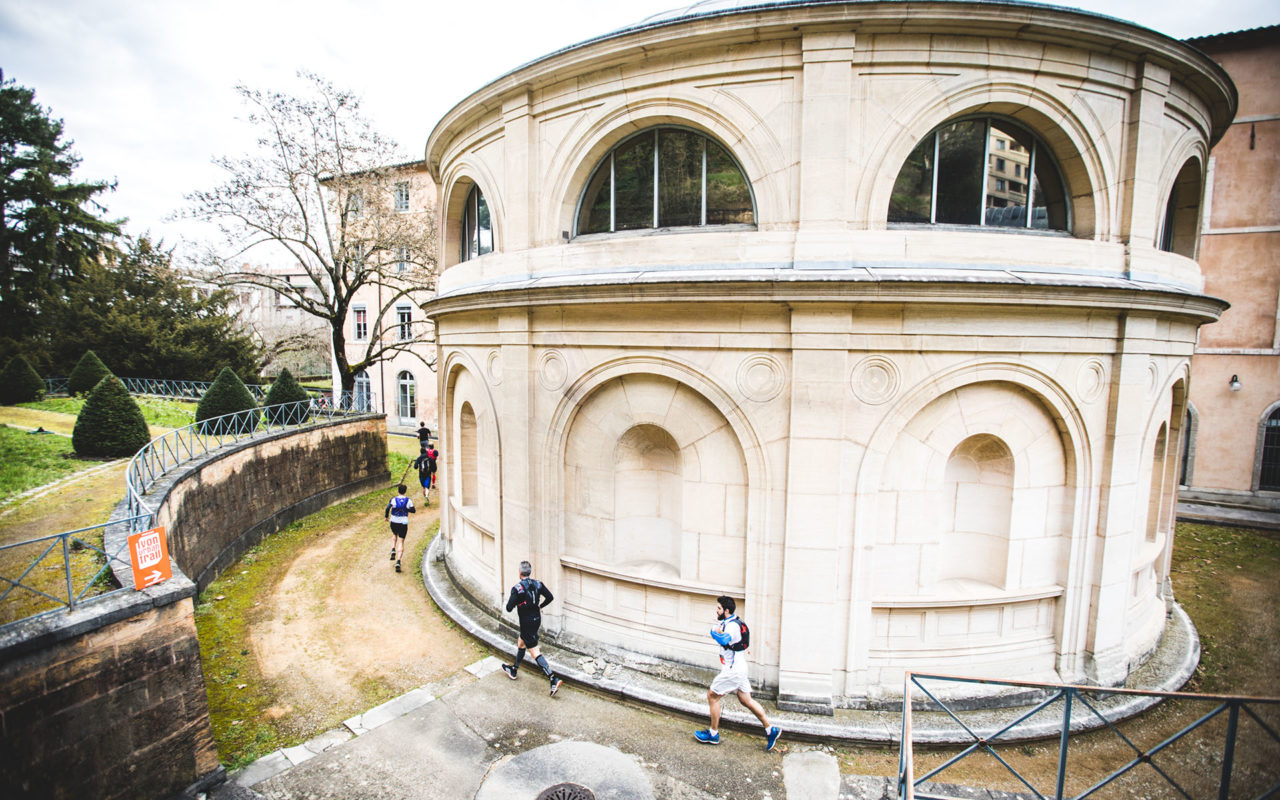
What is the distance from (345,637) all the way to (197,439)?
9.85 m

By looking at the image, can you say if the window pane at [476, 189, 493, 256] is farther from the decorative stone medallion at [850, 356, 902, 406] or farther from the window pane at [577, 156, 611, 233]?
the decorative stone medallion at [850, 356, 902, 406]

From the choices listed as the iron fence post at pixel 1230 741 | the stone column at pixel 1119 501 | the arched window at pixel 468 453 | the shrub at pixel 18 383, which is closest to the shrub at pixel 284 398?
the arched window at pixel 468 453

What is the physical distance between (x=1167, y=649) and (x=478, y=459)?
42.6 feet

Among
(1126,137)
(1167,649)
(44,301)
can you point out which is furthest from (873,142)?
(44,301)

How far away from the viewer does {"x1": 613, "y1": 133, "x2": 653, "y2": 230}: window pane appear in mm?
8883

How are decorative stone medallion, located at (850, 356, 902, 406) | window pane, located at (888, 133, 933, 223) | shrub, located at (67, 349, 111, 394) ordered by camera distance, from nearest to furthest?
1. decorative stone medallion, located at (850, 356, 902, 406)
2. window pane, located at (888, 133, 933, 223)
3. shrub, located at (67, 349, 111, 394)

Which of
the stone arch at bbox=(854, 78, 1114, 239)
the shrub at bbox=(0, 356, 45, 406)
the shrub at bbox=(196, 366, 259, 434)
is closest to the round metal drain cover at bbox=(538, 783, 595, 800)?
the stone arch at bbox=(854, 78, 1114, 239)

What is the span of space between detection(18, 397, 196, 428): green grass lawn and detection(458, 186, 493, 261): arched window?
14689mm

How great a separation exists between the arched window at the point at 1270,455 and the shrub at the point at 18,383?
4552 cm

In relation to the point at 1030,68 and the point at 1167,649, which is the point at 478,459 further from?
the point at 1167,649

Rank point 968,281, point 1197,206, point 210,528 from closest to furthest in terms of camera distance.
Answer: point 968,281, point 1197,206, point 210,528

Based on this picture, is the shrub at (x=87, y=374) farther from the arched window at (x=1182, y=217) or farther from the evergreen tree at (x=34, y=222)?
the arched window at (x=1182, y=217)

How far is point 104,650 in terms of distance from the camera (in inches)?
239

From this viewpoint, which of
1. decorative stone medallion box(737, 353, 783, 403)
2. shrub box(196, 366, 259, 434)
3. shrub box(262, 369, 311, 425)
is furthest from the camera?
shrub box(262, 369, 311, 425)
